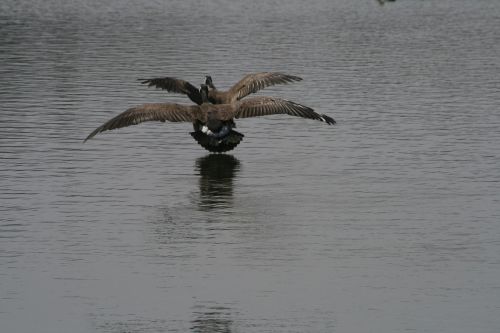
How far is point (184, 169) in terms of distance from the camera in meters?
23.4

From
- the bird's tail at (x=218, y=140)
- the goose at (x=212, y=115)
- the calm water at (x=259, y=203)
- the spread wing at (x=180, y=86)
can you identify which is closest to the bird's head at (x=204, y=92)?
the spread wing at (x=180, y=86)

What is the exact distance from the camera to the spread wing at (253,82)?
26.6 m

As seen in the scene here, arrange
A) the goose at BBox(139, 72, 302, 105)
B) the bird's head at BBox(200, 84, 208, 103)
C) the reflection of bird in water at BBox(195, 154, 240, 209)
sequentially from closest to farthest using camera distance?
1. the reflection of bird in water at BBox(195, 154, 240, 209)
2. the bird's head at BBox(200, 84, 208, 103)
3. the goose at BBox(139, 72, 302, 105)

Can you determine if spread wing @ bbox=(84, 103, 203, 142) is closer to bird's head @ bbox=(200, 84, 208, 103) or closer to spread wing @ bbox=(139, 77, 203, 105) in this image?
bird's head @ bbox=(200, 84, 208, 103)

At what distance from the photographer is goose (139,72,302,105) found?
26.3 m

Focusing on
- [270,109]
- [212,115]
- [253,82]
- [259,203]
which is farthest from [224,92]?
[259,203]

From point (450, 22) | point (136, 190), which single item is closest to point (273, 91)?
point (136, 190)

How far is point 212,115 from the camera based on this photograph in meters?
24.2

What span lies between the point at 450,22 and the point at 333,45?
1284 centimetres

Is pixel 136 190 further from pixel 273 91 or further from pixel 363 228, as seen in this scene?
pixel 273 91

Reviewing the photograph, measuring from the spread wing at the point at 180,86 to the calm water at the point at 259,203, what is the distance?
0.88 meters

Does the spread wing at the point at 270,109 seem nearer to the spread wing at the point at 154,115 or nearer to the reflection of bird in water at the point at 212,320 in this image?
the spread wing at the point at 154,115

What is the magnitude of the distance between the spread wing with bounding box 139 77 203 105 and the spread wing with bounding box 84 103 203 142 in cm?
206

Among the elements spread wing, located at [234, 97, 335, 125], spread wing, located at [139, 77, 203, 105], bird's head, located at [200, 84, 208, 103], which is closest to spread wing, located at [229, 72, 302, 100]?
spread wing, located at [139, 77, 203, 105]
